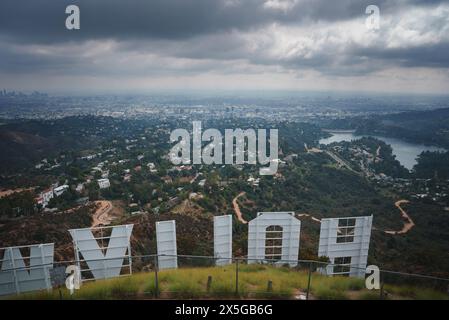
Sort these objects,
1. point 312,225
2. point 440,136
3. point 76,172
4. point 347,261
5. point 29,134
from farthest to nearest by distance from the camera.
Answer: point 440,136 → point 29,134 → point 76,172 → point 312,225 → point 347,261

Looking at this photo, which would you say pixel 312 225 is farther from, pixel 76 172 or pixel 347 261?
pixel 76 172

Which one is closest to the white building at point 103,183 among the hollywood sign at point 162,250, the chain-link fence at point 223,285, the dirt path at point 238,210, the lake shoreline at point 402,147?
the dirt path at point 238,210

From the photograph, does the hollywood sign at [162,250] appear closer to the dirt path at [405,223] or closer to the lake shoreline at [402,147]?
the dirt path at [405,223]

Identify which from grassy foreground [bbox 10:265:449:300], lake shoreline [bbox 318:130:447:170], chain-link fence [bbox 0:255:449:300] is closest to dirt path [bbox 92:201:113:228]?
chain-link fence [bbox 0:255:449:300]

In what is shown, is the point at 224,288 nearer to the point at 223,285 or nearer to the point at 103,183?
the point at 223,285
